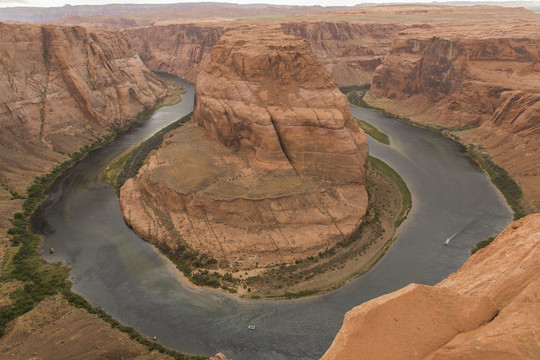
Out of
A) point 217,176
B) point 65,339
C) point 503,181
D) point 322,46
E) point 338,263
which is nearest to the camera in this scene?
point 65,339

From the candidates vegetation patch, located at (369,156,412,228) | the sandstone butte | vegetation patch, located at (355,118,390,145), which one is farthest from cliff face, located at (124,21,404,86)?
the sandstone butte

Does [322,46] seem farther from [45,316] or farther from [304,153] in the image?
[45,316]

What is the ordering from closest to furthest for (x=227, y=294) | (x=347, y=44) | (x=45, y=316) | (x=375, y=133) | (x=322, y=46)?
(x=45, y=316) < (x=227, y=294) < (x=375, y=133) < (x=322, y=46) < (x=347, y=44)

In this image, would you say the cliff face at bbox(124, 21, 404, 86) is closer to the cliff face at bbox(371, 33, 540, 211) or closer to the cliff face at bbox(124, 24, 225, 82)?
the cliff face at bbox(124, 24, 225, 82)

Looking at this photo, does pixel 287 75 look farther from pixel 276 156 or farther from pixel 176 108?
pixel 176 108

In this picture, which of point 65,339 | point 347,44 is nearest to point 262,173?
point 65,339
